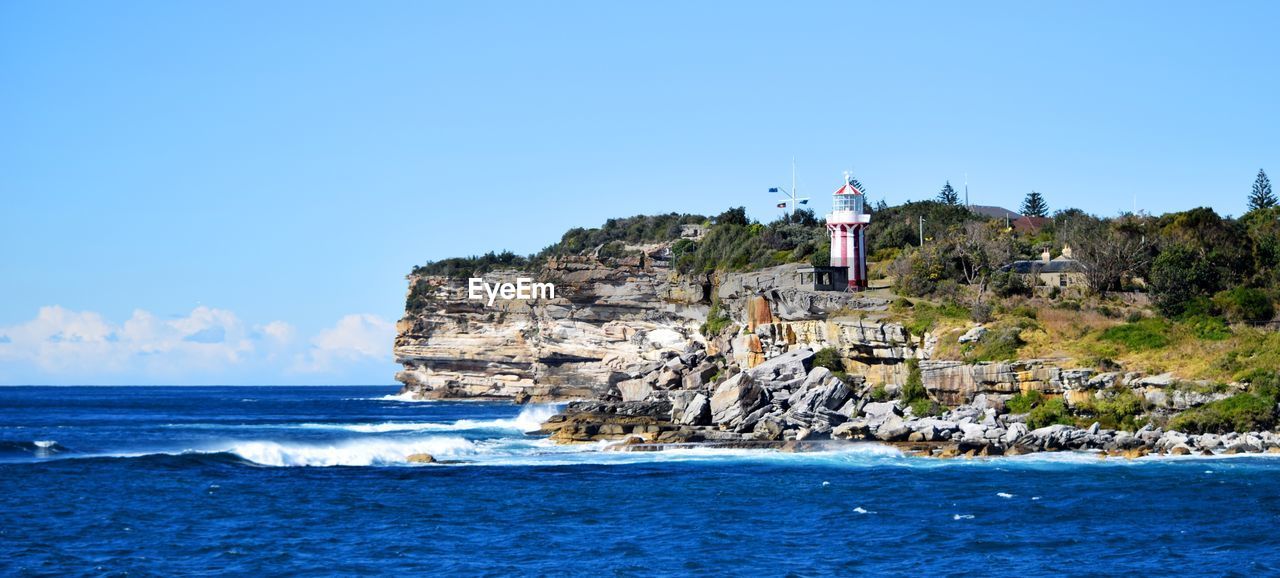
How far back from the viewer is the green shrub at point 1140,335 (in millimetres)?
42969

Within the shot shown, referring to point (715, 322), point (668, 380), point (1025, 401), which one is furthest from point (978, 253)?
point (1025, 401)

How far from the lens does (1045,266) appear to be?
56.7 meters

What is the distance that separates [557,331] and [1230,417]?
50.7 metres

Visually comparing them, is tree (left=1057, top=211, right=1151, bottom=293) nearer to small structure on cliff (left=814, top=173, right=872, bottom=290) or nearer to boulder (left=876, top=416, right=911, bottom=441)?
small structure on cliff (left=814, top=173, right=872, bottom=290)

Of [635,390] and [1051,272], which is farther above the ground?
[1051,272]

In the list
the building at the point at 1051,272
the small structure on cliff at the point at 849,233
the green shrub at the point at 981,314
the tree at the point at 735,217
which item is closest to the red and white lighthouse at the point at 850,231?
the small structure on cliff at the point at 849,233

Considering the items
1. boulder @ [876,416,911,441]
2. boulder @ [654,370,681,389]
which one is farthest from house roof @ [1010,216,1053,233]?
boulder @ [876,416,911,441]

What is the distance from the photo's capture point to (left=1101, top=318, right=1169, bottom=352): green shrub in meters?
43.0

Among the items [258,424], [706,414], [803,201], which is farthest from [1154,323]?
[258,424]

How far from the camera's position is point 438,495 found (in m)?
30.6

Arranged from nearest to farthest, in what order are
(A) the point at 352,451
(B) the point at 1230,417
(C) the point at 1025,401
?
(B) the point at 1230,417
(C) the point at 1025,401
(A) the point at 352,451

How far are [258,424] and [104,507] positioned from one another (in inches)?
1443

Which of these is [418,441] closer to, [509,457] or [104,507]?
[509,457]

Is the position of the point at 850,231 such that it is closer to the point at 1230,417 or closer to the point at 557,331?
the point at 1230,417
